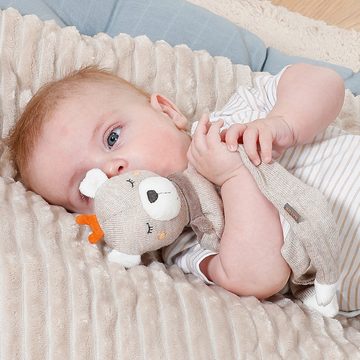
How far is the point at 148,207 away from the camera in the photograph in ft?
3.01

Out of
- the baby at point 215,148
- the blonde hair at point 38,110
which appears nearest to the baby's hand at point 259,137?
the baby at point 215,148

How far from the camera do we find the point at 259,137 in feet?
3.19

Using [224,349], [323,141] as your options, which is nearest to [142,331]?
[224,349]

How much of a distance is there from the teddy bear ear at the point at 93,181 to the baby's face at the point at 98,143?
0.10 feet

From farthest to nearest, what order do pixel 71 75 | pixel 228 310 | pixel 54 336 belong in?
1. pixel 71 75
2. pixel 228 310
3. pixel 54 336

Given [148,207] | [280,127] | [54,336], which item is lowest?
[54,336]

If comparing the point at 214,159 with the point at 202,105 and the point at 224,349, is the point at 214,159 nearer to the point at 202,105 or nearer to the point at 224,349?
→ the point at 224,349

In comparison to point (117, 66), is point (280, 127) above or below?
above

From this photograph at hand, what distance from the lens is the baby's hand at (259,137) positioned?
962mm

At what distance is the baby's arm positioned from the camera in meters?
0.96

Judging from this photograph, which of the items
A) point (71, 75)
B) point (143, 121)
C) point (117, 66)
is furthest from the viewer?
point (117, 66)

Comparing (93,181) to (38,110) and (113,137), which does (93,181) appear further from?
(38,110)

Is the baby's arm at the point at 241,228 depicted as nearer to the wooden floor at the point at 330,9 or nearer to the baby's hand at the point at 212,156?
the baby's hand at the point at 212,156

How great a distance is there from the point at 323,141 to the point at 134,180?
1.19 ft
